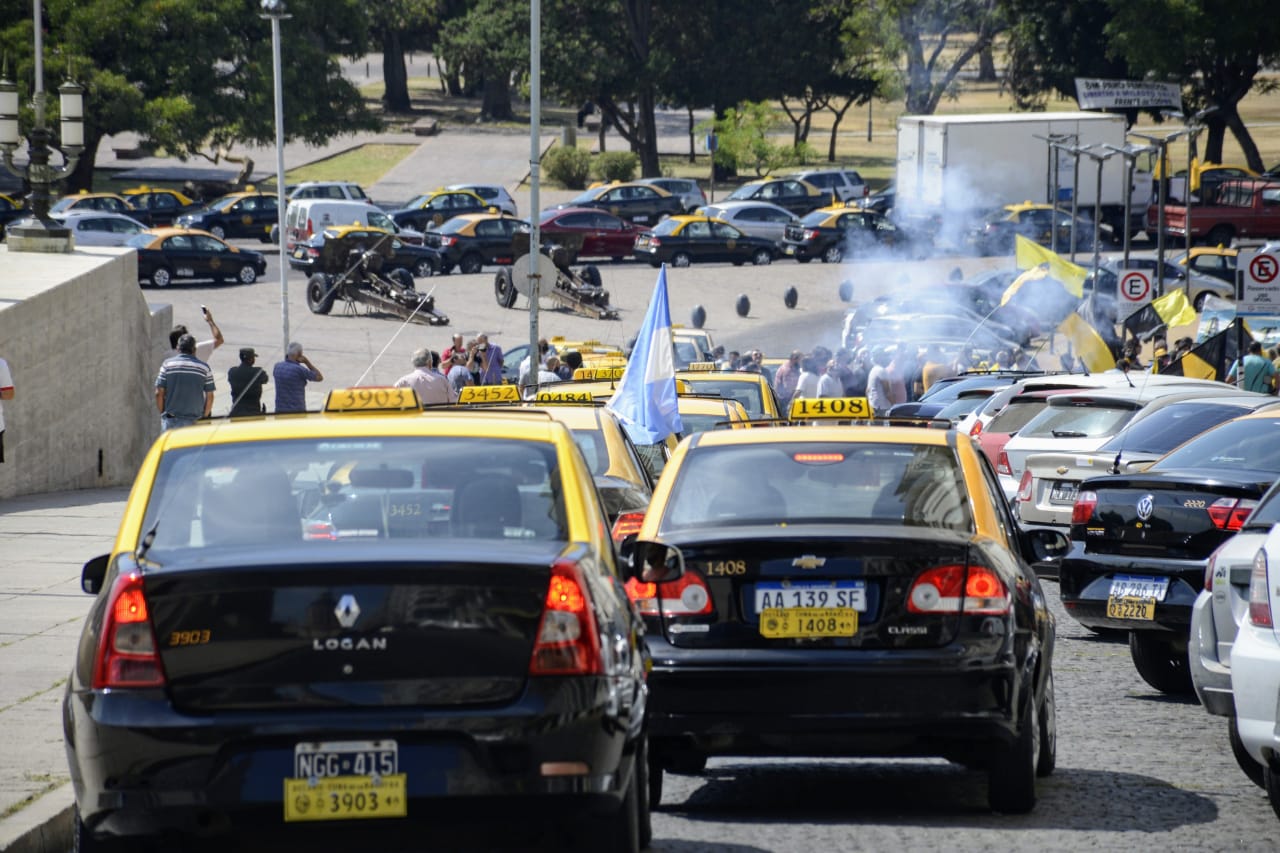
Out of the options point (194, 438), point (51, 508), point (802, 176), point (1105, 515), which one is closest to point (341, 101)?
point (802, 176)

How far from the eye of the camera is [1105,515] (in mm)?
11625

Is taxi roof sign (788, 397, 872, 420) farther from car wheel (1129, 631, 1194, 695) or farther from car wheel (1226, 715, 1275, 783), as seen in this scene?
car wheel (1129, 631, 1194, 695)

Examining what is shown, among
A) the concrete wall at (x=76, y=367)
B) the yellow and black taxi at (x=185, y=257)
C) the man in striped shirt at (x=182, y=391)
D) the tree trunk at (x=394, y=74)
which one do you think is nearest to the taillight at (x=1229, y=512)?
the man in striped shirt at (x=182, y=391)

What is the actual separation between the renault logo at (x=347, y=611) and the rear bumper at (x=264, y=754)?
237mm

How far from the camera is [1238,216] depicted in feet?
191

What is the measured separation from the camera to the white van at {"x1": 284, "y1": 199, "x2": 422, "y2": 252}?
51.9m

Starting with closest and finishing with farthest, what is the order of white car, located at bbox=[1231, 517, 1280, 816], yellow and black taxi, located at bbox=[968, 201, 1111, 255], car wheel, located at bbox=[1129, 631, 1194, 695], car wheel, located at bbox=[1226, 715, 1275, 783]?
1. white car, located at bbox=[1231, 517, 1280, 816]
2. car wheel, located at bbox=[1226, 715, 1275, 783]
3. car wheel, located at bbox=[1129, 631, 1194, 695]
4. yellow and black taxi, located at bbox=[968, 201, 1111, 255]

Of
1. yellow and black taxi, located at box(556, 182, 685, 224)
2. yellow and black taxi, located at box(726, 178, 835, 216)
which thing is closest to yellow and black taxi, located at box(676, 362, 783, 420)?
yellow and black taxi, located at box(556, 182, 685, 224)

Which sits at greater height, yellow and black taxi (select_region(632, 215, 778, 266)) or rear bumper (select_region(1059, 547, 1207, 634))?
rear bumper (select_region(1059, 547, 1207, 634))

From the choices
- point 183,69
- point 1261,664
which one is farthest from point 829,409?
point 183,69

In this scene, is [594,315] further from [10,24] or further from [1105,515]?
[1105,515]

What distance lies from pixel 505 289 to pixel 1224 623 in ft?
120

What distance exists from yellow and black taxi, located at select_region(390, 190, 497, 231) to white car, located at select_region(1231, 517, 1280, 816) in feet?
163

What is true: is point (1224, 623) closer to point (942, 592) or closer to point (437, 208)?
point (942, 592)
